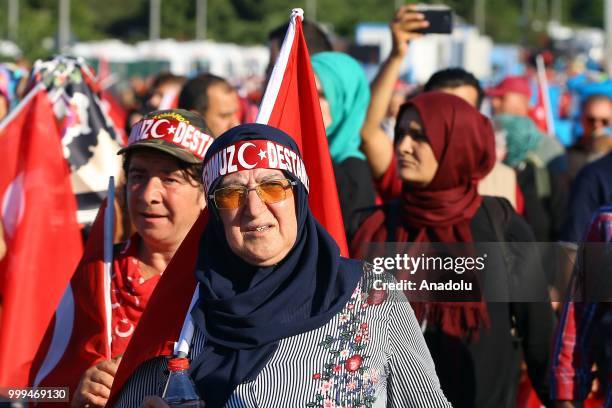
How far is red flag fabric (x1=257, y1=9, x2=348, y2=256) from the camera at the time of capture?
14.7 feet

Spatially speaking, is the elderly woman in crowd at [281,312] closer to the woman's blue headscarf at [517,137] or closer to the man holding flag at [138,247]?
the man holding flag at [138,247]

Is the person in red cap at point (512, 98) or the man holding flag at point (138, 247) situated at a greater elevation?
the man holding flag at point (138, 247)

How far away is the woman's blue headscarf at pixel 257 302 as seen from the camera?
3416 mm

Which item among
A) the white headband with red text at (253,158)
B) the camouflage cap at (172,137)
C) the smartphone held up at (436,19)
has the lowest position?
the camouflage cap at (172,137)

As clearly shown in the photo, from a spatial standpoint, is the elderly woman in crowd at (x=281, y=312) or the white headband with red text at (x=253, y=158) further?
the white headband with red text at (x=253, y=158)

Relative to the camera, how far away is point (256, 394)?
341cm

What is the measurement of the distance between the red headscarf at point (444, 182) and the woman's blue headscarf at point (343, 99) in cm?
108

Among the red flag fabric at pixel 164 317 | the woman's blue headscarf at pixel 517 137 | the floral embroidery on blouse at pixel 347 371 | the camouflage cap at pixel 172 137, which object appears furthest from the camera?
the woman's blue headscarf at pixel 517 137

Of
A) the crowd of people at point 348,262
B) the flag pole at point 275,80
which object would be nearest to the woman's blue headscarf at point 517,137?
the crowd of people at point 348,262

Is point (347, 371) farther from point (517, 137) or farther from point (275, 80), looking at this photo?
point (517, 137)

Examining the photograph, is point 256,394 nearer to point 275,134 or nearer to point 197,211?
point 275,134

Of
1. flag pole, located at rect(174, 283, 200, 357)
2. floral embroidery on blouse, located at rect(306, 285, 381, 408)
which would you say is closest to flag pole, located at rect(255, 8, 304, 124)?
flag pole, located at rect(174, 283, 200, 357)

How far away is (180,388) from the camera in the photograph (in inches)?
130

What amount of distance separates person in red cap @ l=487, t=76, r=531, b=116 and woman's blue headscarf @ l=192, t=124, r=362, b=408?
7.16 m
